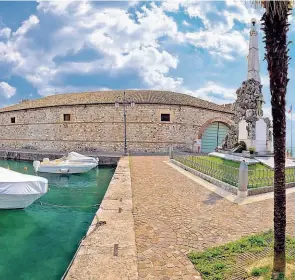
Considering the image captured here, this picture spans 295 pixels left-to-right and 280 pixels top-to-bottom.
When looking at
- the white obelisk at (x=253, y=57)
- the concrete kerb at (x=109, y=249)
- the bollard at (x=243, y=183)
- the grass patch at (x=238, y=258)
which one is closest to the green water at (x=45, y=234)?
the concrete kerb at (x=109, y=249)

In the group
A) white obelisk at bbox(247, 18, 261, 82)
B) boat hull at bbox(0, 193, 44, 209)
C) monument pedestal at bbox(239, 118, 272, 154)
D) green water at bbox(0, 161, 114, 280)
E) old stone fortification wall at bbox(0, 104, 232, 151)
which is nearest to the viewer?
green water at bbox(0, 161, 114, 280)

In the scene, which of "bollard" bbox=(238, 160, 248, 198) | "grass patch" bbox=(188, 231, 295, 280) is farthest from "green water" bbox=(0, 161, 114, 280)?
"bollard" bbox=(238, 160, 248, 198)

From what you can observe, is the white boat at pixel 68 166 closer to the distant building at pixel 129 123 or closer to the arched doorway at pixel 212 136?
the distant building at pixel 129 123

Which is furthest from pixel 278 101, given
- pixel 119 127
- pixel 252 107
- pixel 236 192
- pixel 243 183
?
pixel 119 127

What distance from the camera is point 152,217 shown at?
20.8 ft

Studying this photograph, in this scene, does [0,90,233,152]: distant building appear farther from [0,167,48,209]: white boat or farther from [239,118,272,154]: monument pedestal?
[0,167,48,209]: white boat

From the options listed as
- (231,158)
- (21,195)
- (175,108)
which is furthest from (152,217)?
(175,108)

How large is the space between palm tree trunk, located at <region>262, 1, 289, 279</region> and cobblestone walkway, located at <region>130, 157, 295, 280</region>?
1287mm

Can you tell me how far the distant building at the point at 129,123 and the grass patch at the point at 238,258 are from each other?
24.1 metres

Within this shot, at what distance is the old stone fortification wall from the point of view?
28.8 meters

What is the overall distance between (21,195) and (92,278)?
22.0ft

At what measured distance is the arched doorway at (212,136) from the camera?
99.7ft

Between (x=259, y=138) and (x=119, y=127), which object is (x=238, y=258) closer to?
(x=259, y=138)

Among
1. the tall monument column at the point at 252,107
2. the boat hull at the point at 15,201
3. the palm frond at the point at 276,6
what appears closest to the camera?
the palm frond at the point at 276,6
